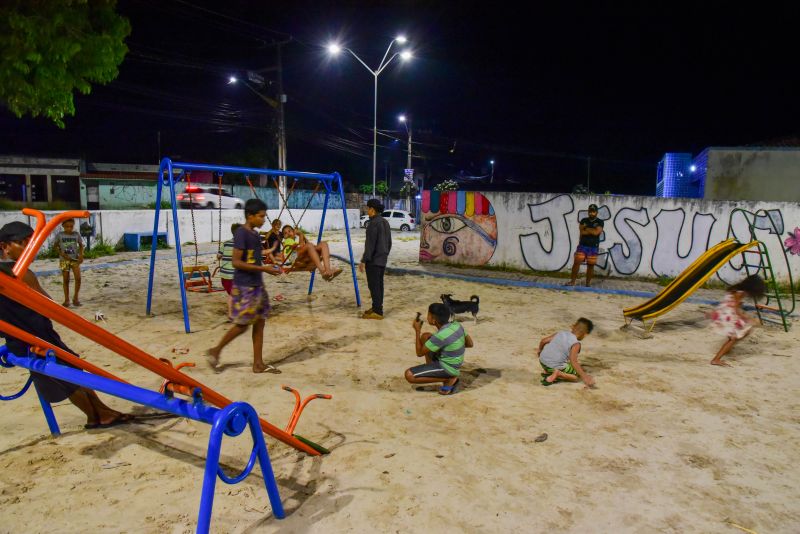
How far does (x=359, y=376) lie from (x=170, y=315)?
12.9 ft

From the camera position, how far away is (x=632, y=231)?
1248 cm

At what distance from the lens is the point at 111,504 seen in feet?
10.1

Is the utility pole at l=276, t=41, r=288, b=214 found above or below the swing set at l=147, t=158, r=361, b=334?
above

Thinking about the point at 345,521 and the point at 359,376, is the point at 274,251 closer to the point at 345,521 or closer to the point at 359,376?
the point at 359,376

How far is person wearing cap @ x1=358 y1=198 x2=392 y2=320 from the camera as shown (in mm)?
7840

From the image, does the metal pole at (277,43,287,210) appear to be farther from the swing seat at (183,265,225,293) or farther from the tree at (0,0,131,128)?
the tree at (0,0,131,128)

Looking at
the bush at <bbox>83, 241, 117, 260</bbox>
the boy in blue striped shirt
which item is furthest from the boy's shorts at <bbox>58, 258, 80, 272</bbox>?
the bush at <bbox>83, 241, 117, 260</bbox>

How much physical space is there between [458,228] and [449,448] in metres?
10.6

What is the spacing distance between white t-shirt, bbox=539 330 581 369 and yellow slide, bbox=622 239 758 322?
8.91 feet

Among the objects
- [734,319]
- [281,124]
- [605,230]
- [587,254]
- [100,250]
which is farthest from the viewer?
[281,124]

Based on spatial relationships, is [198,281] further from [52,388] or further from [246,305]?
[52,388]

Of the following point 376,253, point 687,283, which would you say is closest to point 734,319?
point 687,283

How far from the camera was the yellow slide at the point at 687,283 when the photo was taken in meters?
7.40

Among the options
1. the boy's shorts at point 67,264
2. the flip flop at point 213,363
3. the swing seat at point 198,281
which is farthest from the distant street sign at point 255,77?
the flip flop at point 213,363
